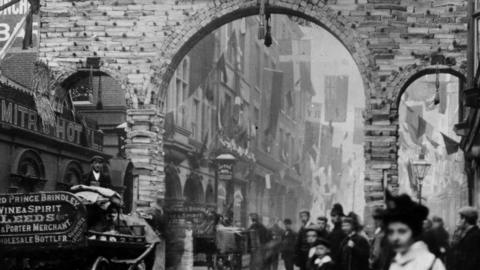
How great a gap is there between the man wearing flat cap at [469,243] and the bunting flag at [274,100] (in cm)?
3641

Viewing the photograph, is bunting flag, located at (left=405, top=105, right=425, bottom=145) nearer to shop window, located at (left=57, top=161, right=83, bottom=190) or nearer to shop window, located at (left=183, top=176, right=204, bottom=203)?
shop window, located at (left=183, top=176, right=204, bottom=203)

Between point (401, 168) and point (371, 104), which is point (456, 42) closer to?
point (371, 104)

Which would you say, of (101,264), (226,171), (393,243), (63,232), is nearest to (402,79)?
(226,171)

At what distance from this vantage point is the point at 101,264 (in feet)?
39.8

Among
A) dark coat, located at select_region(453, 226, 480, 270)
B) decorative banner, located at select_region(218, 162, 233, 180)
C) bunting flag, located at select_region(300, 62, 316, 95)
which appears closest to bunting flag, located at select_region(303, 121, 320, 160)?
bunting flag, located at select_region(300, 62, 316, 95)

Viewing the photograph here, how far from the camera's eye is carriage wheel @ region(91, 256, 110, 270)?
38.9 ft

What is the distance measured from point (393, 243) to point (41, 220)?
18.3ft

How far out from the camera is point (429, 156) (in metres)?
60.6

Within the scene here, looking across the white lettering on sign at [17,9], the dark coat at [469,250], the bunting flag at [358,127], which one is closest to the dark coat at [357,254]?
the dark coat at [469,250]

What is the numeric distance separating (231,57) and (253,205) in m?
8.03

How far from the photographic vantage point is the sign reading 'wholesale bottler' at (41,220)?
1143cm

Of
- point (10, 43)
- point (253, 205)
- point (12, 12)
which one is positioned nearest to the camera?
point (10, 43)

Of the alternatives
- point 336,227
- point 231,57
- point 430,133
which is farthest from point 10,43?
point 430,133

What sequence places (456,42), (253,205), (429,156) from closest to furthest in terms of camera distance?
(456,42) < (253,205) < (429,156)
